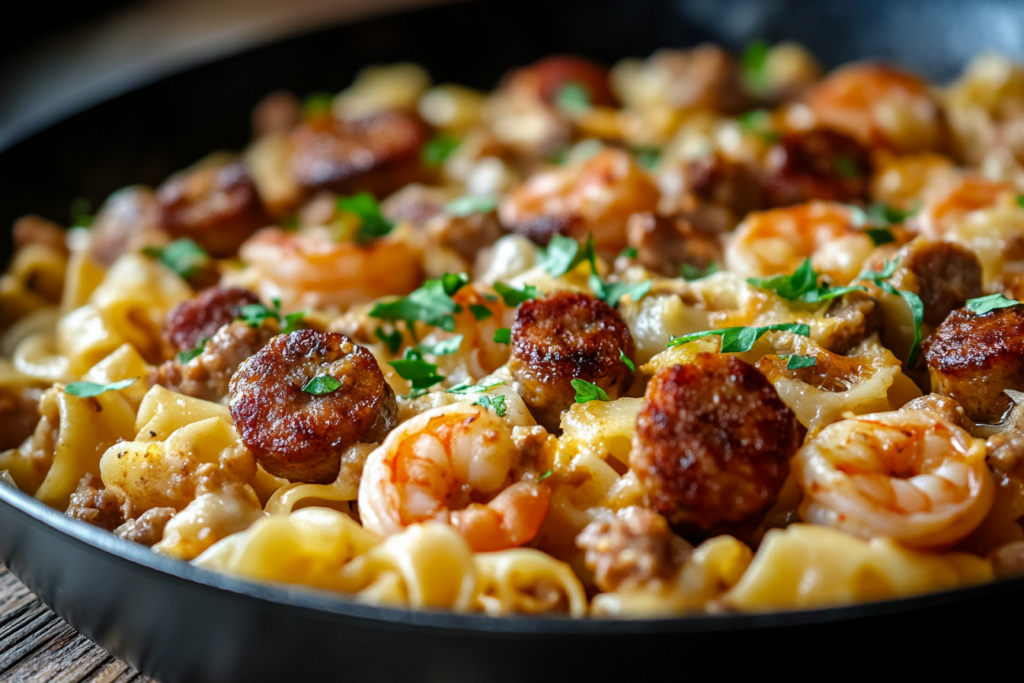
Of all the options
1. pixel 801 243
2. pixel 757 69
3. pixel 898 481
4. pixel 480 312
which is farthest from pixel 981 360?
pixel 757 69

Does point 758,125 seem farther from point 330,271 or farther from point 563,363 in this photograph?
point 563,363

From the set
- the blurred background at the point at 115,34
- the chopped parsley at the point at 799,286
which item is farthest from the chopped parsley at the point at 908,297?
the blurred background at the point at 115,34

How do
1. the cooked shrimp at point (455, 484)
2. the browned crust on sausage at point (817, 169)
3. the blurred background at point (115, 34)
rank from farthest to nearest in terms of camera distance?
1. the blurred background at point (115, 34)
2. the browned crust on sausage at point (817, 169)
3. the cooked shrimp at point (455, 484)

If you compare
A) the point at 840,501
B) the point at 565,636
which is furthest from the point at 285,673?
the point at 840,501

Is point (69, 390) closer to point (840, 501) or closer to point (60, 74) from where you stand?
point (840, 501)

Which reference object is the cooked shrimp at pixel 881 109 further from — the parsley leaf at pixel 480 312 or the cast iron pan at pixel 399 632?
the cast iron pan at pixel 399 632
